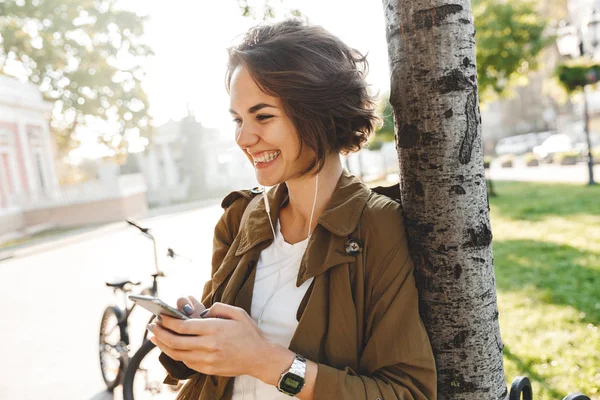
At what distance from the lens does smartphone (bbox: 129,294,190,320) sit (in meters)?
1.17

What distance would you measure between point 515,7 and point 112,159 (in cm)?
2631

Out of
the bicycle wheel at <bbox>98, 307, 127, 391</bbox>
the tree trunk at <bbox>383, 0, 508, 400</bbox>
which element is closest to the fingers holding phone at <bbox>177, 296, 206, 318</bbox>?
the tree trunk at <bbox>383, 0, 508, 400</bbox>

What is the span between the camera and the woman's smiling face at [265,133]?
154cm

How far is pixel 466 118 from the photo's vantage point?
1.45 meters

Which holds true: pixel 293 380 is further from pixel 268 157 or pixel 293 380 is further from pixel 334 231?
pixel 268 157

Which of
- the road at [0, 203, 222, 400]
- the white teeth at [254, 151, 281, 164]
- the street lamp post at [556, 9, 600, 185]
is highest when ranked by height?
the street lamp post at [556, 9, 600, 185]

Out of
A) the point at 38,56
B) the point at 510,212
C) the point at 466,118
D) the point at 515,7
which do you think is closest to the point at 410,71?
the point at 466,118

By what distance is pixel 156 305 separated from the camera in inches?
46.9

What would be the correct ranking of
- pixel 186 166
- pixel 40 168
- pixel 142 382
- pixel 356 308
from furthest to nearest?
pixel 186 166 < pixel 40 168 < pixel 142 382 < pixel 356 308

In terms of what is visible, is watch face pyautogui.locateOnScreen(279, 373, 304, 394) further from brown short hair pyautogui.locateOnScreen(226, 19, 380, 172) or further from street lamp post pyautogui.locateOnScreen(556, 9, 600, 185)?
street lamp post pyautogui.locateOnScreen(556, 9, 600, 185)

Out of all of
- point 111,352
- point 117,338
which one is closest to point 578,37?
point 117,338

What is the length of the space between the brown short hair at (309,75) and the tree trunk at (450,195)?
0.58 ft

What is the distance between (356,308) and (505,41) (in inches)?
650

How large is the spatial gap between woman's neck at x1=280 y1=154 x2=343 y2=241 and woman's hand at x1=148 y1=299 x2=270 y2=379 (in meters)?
0.50
